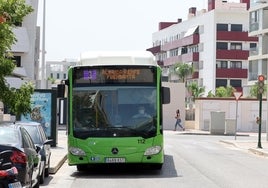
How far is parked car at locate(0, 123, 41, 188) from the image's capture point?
11094 millimetres

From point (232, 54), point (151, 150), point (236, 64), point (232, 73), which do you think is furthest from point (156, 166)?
point (236, 64)

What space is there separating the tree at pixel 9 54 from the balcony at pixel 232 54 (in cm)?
8193

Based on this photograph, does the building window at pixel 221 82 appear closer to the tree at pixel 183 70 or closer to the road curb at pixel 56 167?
the tree at pixel 183 70

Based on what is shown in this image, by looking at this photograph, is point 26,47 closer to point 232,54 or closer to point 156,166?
point 156,166

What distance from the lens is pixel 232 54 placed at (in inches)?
3866

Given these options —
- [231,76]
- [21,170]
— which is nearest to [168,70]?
[231,76]

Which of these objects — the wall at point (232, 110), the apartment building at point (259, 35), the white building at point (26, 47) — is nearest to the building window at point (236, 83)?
the apartment building at point (259, 35)

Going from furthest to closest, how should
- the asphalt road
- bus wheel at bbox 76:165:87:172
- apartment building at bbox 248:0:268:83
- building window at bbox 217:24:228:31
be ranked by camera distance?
1. building window at bbox 217:24:228:31
2. apartment building at bbox 248:0:268:83
3. bus wheel at bbox 76:165:87:172
4. the asphalt road

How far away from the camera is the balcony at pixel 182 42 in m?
105

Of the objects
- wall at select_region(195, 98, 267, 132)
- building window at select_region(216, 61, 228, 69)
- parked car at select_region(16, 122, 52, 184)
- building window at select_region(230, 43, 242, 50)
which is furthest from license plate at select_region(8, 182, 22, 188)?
building window at select_region(230, 43, 242, 50)

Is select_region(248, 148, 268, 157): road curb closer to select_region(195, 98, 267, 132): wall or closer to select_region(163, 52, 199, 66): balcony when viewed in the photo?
select_region(195, 98, 267, 132): wall

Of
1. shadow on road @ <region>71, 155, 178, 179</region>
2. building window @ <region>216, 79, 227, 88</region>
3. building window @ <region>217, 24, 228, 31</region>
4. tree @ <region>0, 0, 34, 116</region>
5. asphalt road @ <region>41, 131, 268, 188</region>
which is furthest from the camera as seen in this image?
building window @ <region>217, 24, 228, 31</region>

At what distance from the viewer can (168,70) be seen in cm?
11688

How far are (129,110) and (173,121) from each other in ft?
141
